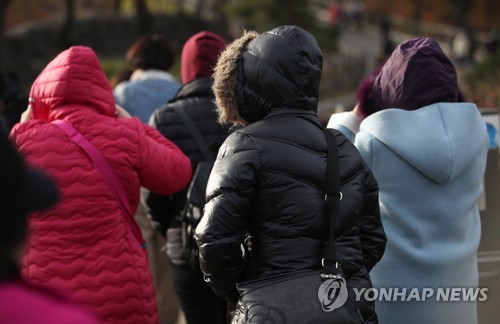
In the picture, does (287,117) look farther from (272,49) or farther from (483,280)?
(483,280)

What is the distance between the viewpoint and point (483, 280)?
512cm

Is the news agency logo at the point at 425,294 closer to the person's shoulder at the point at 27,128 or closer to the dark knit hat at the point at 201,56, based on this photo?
the person's shoulder at the point at 27,128

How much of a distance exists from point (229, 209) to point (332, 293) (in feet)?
1.50

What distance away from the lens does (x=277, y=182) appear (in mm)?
3426

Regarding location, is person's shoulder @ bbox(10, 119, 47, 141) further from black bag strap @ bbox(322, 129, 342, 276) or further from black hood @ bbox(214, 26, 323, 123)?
black bag strap @ bbox(322, 129, 342, 276)

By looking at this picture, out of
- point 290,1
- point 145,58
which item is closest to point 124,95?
point 145,58

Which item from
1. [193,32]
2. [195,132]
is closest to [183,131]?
[195,132]

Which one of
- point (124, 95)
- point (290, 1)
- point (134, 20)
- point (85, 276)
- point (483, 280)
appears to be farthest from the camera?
point (134, 20)

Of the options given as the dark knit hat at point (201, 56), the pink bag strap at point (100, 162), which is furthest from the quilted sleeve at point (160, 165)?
the dark knit hat at point (201, 56)

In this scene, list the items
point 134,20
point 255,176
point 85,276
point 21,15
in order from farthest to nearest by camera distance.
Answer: point 21,15, point 134,20, point 85,276, point 255,176

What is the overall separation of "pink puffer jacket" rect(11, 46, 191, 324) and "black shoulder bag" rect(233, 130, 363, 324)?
87 centimetres

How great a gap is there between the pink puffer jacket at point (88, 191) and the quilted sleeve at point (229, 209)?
728 millimetres

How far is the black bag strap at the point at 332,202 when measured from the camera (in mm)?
3396

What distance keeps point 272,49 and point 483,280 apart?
2.22 meters
